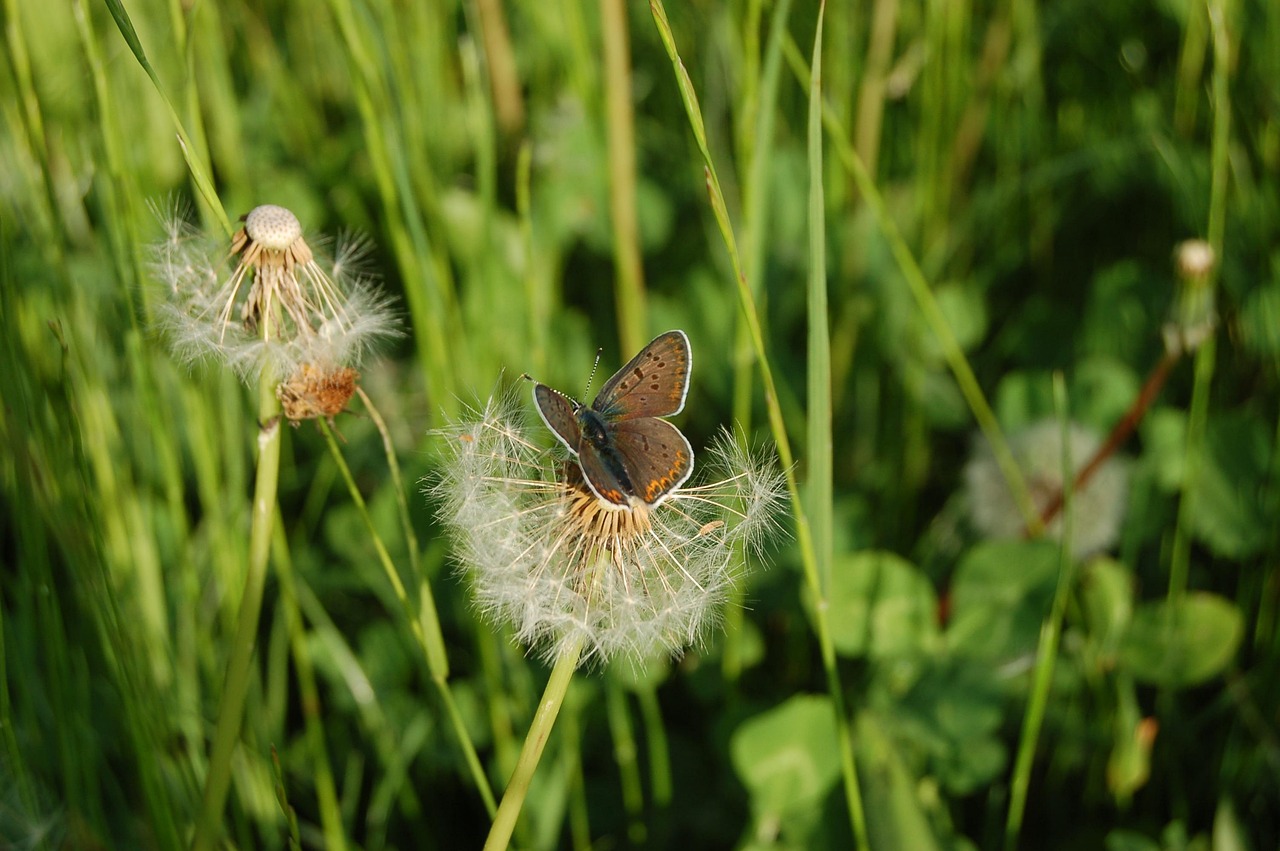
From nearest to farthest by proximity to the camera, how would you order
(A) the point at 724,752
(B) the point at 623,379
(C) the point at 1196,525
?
1. (B) the point at 623,379
2. (A) the point at 724,752
3. (C) the point at 1196,525

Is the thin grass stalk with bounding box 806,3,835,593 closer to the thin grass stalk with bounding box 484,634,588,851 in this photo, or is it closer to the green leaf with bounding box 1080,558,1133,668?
the thin grass stalk with bounding box 484,634,588,851

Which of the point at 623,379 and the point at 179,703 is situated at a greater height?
the point at 623,379

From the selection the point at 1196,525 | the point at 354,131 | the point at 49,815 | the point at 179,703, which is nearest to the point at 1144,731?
the point at 1196,525

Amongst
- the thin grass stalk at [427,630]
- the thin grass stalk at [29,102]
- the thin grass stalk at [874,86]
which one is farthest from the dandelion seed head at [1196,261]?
the thin grass stalk at [29,102]

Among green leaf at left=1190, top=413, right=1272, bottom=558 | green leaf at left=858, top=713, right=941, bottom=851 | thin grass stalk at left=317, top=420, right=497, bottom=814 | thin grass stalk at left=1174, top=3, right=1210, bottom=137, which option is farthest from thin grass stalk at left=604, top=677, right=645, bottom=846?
thin grass stalk at left=1174, top=3, right=1210, bottom=137

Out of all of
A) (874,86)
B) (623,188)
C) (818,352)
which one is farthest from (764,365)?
(874,86)

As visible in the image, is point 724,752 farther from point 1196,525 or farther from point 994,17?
point 994,17

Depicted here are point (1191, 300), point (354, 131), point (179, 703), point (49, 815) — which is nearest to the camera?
point (49, 815)
